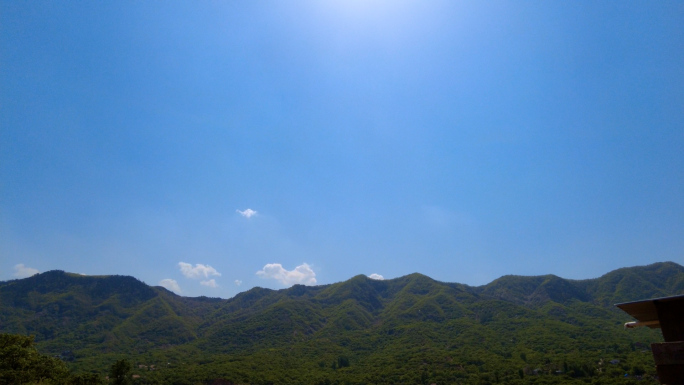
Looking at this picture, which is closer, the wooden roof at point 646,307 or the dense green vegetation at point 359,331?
the wooden roof at point 646,307

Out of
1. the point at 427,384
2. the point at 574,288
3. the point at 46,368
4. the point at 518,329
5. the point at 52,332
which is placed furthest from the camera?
the point at 574,288

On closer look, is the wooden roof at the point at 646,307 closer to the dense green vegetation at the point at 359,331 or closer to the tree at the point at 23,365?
the tree at the point at 23,365

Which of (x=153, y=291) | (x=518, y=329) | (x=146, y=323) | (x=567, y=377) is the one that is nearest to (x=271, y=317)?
(x=146, y=323)

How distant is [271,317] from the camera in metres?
101

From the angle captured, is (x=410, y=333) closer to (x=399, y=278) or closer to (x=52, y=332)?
(x=399, y=278)

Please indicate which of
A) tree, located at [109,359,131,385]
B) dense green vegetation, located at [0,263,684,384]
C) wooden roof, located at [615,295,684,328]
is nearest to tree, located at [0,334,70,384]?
tree, located at [109,359,131,385]

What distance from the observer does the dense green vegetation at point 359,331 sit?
186 ft

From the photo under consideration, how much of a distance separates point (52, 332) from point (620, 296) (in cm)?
16015

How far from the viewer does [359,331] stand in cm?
9444

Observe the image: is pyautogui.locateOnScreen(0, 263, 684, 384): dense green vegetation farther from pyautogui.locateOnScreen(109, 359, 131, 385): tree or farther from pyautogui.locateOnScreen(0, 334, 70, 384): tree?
pyautogui.locateOnScreen(0, 334, 70, 384): tree

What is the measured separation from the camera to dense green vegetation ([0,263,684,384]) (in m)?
56.8

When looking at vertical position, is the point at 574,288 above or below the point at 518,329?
above

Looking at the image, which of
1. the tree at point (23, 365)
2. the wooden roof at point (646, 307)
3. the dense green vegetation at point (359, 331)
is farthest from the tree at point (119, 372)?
the wooden roof at point (646, 307)

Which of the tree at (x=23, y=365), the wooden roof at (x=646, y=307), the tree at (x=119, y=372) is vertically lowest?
the tree at (x=119, y=372)
